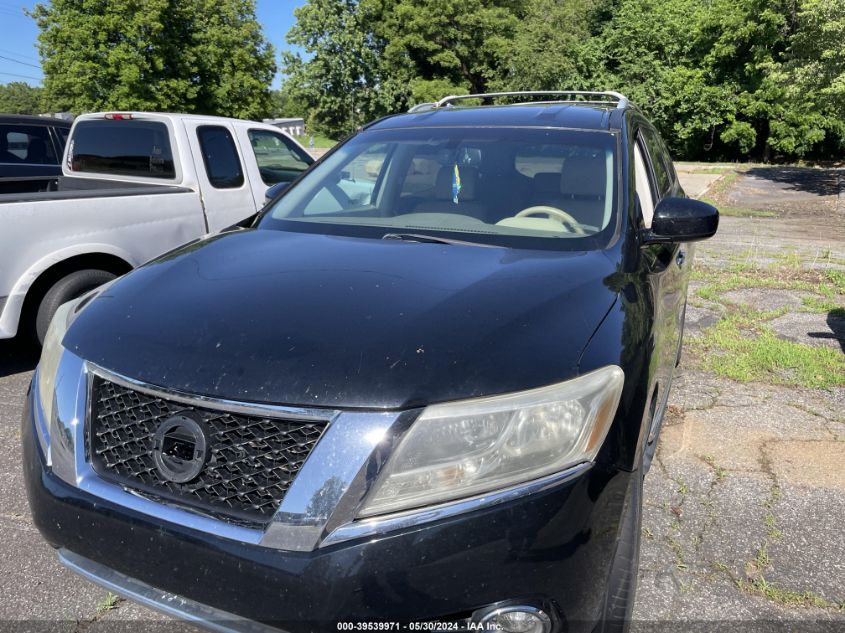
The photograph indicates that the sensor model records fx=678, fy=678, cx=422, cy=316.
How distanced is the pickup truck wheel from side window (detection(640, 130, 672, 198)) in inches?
151

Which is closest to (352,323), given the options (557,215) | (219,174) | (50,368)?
(50,368)

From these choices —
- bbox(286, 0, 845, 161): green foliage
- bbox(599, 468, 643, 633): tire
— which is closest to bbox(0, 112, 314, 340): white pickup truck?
bbox(599, 468, 643, 633): tire

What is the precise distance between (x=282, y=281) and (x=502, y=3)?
5263cm

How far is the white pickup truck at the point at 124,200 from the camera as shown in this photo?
14.6 feet

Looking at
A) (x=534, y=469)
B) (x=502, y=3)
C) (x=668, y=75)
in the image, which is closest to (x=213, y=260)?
(x=534, y=469)

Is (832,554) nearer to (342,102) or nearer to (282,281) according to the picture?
(282,281)

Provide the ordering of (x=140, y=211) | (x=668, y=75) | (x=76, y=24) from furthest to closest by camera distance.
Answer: (x=76, y=24), (x=668, y=75), (x=140, y=211)

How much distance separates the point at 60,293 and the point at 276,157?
107 inches

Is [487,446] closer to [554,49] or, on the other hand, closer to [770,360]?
[770,360]

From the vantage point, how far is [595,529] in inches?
64.6

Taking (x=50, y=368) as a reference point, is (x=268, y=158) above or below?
above

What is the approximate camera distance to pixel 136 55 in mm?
36469

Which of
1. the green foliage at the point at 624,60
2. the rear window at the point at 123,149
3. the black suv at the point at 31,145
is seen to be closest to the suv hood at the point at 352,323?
the rear window at the point at 123,149

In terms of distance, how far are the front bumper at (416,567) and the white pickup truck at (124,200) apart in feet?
11.2
